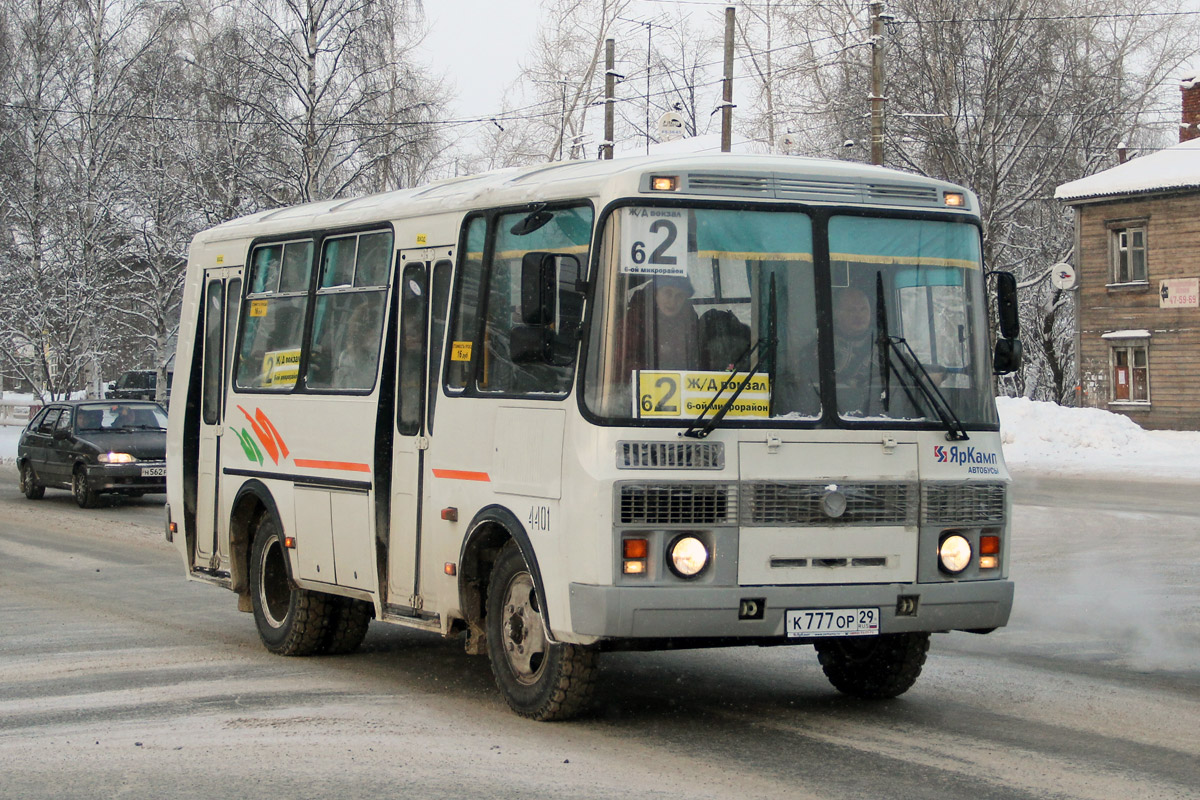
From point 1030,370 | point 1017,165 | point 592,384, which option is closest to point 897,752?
point 592,384

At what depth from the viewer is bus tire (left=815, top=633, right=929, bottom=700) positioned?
27.2 feet

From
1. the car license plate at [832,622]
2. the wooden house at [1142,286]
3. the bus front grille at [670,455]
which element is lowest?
the car license plate at [832,622]

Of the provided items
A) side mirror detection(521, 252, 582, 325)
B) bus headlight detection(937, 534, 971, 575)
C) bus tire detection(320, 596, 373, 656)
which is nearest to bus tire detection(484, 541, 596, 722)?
side mirror detection(521, 252, 582, 325)

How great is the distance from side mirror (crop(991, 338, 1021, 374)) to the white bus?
2 centimetres

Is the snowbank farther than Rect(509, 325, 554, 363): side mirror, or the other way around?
the snowbank

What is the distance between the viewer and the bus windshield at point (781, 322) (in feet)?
24.0

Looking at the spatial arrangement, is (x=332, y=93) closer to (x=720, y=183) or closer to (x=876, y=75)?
(x=876, y=75)

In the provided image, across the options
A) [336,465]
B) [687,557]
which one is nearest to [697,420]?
[687,557]

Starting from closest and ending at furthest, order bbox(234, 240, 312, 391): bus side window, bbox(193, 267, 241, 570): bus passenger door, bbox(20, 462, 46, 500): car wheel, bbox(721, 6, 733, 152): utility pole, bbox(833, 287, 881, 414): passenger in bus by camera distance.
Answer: bbox(833, 287, 881, 414): passenger in bus
bbox(234, 240, 312, 391): bus side window
bbox(193, 267, 241, 570): bus passenger door
bbox(20, 462, 46, 500): car wheel
bbox(721, 6, 733, 152): utility pole

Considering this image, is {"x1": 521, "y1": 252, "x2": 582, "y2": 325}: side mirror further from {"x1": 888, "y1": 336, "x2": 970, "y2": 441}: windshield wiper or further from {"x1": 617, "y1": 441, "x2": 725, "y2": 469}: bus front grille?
{"x1": 888, "y1": 336, "x2": 970, "y2": 441}: windshield wiper

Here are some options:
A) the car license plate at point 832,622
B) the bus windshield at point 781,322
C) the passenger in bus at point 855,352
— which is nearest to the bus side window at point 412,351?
the bus windshield at point 781,322

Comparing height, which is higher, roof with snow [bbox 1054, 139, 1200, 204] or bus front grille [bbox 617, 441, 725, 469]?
roof with snow [bbox 1054, 139, 1200, 204]

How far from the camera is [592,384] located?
730cm

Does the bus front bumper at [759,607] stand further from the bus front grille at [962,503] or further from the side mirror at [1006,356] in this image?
the side mirror at [1006,356]
